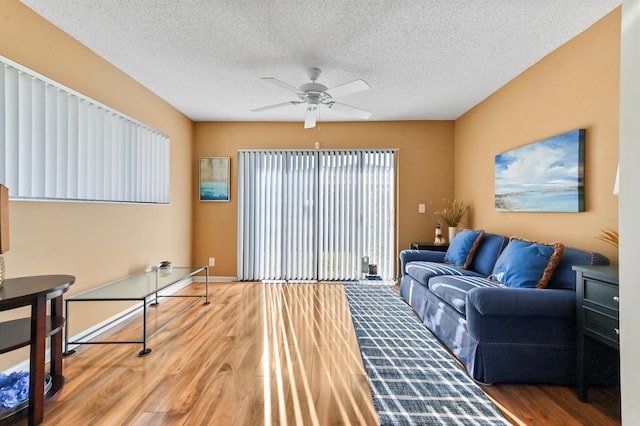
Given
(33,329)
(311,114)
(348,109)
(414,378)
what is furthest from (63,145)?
(414,378)

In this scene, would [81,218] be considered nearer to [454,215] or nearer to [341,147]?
[341,147]

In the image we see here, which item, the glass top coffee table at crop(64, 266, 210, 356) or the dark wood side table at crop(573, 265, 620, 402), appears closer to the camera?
the dark wood side table at crop(573, 265, 620, 402)

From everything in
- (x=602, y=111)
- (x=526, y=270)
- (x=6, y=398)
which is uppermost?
(x=602, y=111)

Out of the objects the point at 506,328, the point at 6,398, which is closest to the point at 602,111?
the point at 506,328

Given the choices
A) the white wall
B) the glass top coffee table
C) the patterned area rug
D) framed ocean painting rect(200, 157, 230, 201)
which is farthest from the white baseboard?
the white wall

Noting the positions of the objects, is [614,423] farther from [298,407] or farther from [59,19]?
[59,19]

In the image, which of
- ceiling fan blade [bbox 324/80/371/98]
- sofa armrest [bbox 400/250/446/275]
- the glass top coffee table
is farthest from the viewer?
sofa armrest [bbox 400/250/446/275]

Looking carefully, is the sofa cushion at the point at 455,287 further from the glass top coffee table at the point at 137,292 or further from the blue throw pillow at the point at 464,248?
the glass top coffee table at the point at 137,292

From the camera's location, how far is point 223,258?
4680mm

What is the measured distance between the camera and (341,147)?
4.62 metres

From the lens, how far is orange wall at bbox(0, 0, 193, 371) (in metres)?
1.99

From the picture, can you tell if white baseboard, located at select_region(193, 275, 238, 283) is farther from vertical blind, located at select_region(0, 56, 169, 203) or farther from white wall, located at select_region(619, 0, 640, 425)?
white wall, located at select_region(619, 0, 640, 425)

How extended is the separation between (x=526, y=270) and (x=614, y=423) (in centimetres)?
95

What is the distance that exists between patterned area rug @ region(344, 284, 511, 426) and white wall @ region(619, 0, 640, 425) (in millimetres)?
843
